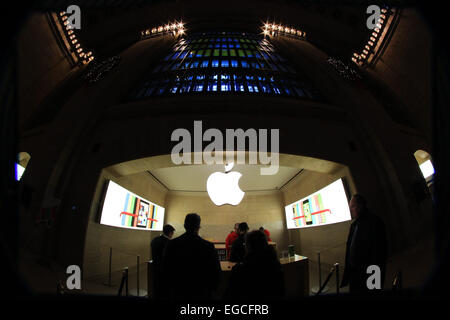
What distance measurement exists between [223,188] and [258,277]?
6930 millimetres

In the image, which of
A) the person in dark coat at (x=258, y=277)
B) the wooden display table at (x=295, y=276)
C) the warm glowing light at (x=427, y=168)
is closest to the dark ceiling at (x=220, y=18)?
the warm glowing light at (x=427, y=168)

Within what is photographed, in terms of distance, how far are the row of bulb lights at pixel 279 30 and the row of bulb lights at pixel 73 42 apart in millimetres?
13533

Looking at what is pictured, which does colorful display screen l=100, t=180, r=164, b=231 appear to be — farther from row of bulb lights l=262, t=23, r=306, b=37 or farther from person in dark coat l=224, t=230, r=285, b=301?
row of bulb lights l=262, t=23, r=306, b=37

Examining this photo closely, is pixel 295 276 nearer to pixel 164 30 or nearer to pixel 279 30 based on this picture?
pixel 279 30

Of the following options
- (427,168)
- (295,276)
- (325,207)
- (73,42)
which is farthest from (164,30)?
(295,276)

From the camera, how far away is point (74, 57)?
11.0 meters

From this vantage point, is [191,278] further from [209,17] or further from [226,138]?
[209,17]

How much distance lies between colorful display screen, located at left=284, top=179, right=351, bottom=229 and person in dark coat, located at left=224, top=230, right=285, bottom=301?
700 cm

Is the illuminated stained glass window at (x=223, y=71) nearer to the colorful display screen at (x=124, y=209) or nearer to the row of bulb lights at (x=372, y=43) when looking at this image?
the row of bulb lights at (x=372, y=43)
